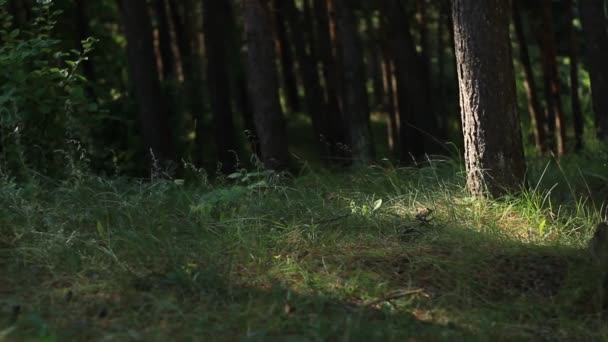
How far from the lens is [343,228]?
7098mm

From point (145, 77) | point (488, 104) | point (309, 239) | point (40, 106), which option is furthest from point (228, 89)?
point (309, 239)

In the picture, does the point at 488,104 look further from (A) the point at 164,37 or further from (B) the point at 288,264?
(A) the point at 164,37

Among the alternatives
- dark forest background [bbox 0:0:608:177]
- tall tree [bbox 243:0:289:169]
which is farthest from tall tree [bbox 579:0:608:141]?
tall tree [bbox 243:0:289:169]

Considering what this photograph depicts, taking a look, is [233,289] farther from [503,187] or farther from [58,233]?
[503,187]

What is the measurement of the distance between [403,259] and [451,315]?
86cm

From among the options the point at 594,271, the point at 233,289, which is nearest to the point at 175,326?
the point at 233,289

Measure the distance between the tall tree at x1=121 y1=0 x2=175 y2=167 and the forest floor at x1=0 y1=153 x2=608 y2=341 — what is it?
803cm

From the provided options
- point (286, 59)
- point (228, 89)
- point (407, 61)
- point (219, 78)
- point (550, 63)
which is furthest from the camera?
point (286, 59)

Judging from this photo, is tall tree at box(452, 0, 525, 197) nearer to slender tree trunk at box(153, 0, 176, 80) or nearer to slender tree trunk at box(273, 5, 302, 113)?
slender tree trunk at box(273, 5, 302, 113)

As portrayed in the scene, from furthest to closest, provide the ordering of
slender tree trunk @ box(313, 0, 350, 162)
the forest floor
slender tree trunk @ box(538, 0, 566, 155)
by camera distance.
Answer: slender tree trunk @ box(313, 0, 350, 162) < slender tree trunk @ box(538, 0, 566, 155) < the forest floor

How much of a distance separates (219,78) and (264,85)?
674cm

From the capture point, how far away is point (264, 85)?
12.4 metres

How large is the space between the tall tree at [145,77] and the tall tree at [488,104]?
8.17 m

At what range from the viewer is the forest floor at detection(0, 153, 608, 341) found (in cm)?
541
